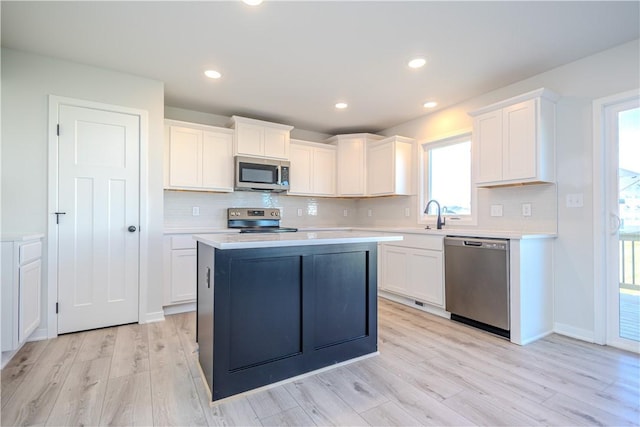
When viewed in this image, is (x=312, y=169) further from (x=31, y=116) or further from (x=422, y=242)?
(x=31, y=116)

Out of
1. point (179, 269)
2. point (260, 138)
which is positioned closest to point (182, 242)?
point (179, 269)

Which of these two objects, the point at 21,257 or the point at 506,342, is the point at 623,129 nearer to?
the point at 506,342

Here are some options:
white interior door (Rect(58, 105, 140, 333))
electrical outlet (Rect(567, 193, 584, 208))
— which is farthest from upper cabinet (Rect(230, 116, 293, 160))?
electrical outlet (Rect(567, 193, 584, 208))

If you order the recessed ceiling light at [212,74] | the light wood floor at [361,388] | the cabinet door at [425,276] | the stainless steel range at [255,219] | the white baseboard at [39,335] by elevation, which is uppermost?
the recessed ceiling light at [212,74]

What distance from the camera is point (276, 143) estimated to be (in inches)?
165

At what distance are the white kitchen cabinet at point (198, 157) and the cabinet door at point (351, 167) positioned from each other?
1.69 meters

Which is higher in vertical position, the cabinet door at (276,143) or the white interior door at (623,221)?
the cabinet door at (276,143)

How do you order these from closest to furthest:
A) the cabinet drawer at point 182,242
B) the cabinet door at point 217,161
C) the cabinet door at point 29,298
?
the cabinet door at point 29,298
the cabinet drawer at point 182,242
the cabinet door at point 217,161

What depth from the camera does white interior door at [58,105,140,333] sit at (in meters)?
2.75

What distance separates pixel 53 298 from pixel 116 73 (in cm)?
214

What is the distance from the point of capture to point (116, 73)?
2.95 m

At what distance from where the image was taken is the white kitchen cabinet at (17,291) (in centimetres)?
208

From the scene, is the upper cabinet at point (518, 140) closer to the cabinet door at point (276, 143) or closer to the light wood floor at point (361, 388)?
the light wood floor at point (361, 388)

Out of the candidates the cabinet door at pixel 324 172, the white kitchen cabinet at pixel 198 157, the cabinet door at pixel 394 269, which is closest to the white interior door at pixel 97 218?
the white kitchen cabinet at pixel 198 157
